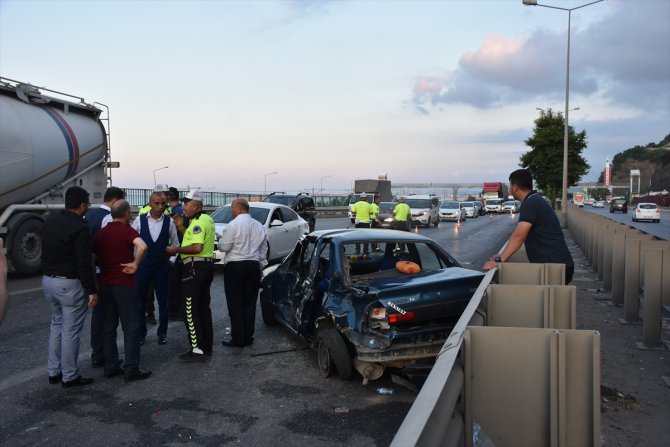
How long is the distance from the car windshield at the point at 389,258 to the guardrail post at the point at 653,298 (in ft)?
6.94

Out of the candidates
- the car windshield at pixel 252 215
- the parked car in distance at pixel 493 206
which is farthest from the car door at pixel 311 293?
the parked car in distance at pixel 493 206

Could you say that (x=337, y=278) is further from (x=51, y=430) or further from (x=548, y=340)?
(x=548, y=340)

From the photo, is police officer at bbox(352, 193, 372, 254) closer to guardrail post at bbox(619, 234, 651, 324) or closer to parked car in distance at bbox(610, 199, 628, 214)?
guardrail post at bbox(619, 234, 651, 324)

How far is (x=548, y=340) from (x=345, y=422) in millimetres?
2304

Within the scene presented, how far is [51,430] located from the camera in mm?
4266

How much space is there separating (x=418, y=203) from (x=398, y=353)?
2843cm

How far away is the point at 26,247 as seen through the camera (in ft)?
37.8

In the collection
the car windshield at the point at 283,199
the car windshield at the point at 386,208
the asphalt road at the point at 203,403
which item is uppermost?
the car windshield at the point at 283,199

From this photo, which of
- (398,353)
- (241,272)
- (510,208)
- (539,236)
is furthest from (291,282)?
(510,208)

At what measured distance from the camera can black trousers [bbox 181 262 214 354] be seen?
620cm

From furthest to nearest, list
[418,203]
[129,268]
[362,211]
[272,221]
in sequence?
[418,203] → [362,211] → [272,221] → [129,268]

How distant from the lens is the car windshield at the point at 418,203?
3252cm

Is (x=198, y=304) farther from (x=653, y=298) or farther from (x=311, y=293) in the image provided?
(x=653, y=298)

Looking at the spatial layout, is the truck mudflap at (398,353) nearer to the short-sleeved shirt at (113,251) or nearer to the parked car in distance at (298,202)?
the short-sleeved shirt at (113,251)
